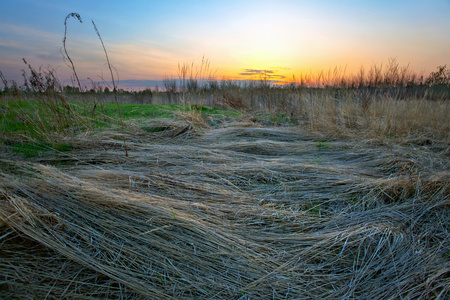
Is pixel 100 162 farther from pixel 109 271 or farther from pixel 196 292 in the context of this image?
pixel 196 292

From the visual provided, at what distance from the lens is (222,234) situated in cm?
165

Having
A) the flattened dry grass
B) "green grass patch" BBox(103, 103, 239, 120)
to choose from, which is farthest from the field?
"green grass patch" BBox(103, 103, 239, 120)

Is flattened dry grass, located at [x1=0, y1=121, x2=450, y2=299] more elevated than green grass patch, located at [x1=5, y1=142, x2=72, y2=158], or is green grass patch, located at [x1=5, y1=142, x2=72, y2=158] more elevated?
green grass patch, located at [x1=5, y1=142, x2=72, y2=158]

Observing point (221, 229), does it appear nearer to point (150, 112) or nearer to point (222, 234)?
point (222, 234)

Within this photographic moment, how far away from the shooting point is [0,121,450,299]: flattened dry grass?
50.0 inches

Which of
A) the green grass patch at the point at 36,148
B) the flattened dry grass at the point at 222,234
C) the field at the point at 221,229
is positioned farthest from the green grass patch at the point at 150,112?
the flattened dry grass at the point at 222,234

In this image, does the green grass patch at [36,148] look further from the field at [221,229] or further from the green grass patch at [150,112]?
the green grass patch at [150,112]

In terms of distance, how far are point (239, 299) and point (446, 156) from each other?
3844mm

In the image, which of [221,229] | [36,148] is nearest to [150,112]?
[36,148]

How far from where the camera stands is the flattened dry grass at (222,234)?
1.27m

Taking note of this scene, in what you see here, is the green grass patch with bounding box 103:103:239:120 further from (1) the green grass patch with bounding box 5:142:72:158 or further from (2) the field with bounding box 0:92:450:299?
(2) the field with bounding box 0:92:450:299

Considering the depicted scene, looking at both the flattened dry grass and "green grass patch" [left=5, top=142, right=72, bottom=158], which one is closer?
the flattened dry grass

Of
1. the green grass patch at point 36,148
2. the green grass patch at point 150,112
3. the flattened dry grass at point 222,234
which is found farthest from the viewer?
the green grass patch at point 150,112

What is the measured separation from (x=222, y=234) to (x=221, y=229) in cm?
7
